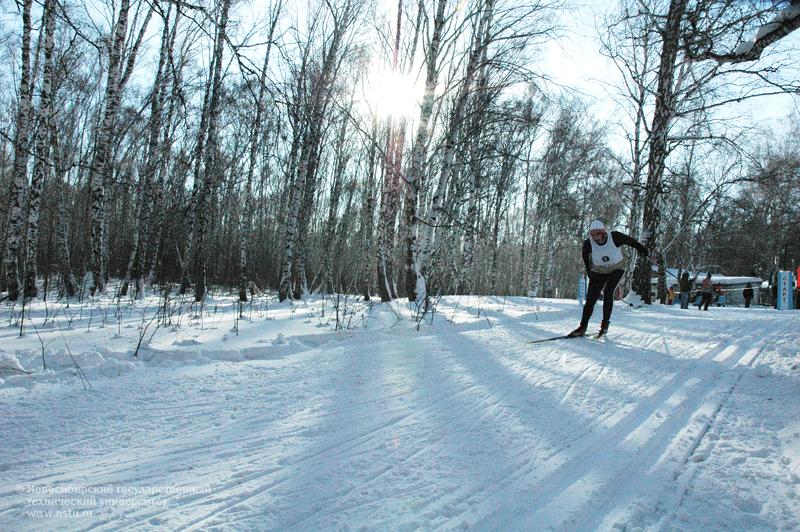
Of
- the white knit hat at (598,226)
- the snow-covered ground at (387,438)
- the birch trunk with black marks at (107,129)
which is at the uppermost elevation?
the birch trunk with black marks at (107,129)

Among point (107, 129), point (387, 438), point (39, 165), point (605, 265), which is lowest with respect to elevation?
point (387, 438)

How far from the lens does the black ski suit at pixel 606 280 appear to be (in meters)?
5.67

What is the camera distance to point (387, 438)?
91.0 inches

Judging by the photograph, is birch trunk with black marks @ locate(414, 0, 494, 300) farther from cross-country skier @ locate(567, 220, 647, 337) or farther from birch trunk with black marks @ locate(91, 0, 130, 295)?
birch trunk with black marks @ locate(91, 0, 130, 295)

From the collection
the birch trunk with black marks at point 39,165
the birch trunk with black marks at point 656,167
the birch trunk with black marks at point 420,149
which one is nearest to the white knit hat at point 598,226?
the birch trunk with black marks at point 420,149

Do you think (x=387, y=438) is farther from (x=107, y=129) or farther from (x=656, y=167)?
(x=656, y=167)

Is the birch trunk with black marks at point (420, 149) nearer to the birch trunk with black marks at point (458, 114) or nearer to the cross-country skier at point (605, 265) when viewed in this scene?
the birch trunk with black marks at point (458, 114)

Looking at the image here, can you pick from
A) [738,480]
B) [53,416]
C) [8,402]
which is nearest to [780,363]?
[738,480]

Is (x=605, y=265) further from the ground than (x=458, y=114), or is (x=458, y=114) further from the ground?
(x=458, y=114)

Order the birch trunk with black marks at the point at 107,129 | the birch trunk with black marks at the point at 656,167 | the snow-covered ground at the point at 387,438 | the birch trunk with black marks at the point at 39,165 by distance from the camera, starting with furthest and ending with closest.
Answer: the birch trunk with black marks at the point at 656,167, the birch trunk with black marks at the point at 107,129, the birch trunk with black marks at the point at 39,165, the snow-covered ground at the point at 387,438

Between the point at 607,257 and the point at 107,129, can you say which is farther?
the point at 107,129

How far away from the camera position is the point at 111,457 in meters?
2.03

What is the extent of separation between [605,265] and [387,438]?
456 centimetres

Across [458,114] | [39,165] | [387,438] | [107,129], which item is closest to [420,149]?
[458,114]
